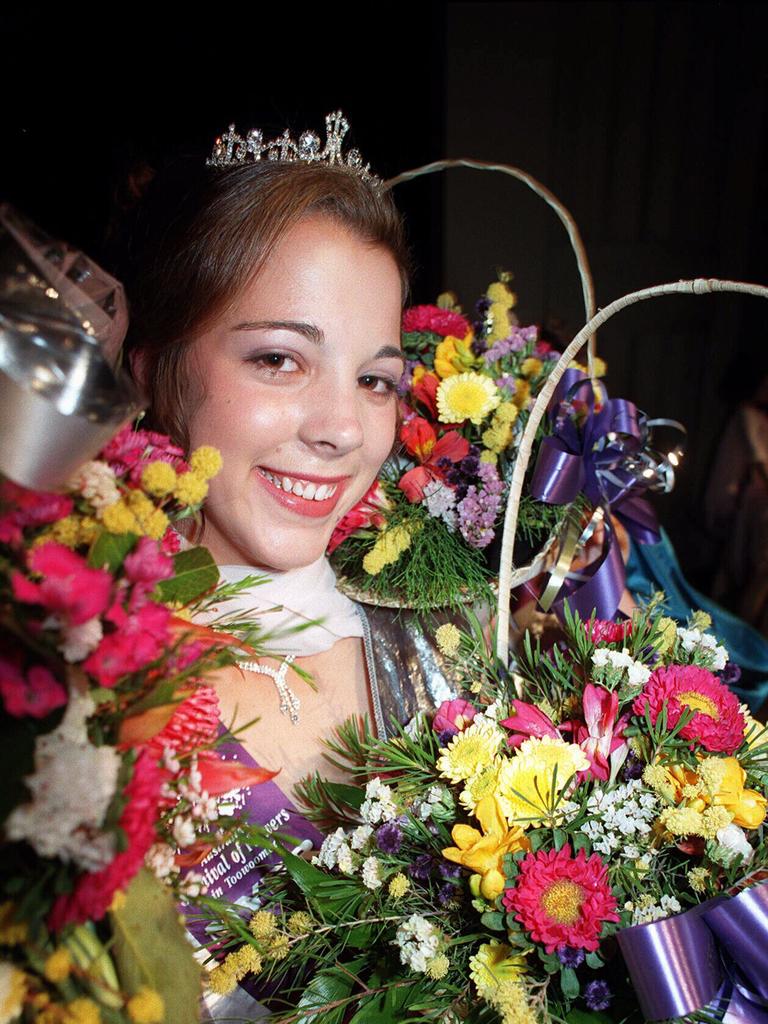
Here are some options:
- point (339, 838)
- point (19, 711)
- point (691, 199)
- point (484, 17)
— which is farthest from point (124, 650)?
point (691, 199)

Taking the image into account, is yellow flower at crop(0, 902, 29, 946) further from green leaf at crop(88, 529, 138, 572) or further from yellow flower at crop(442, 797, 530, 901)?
yellow flower at crop(442, 797, 530, 901)

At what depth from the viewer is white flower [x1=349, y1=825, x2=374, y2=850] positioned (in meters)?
1.01

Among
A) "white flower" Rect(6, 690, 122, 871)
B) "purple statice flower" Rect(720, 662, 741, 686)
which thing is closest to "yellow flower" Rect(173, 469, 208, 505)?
"white flower" Rect(6, 690, 122, 871)

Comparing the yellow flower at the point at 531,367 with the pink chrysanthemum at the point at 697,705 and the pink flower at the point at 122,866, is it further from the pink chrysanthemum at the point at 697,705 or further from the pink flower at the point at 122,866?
the pink flower at the point at 122,866

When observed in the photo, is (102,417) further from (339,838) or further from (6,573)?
(339,838)

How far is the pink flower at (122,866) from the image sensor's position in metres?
0.62

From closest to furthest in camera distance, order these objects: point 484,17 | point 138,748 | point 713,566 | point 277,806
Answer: point 138,748 → point 277,806 → point 484,17 → point 713,566

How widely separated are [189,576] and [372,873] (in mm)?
409

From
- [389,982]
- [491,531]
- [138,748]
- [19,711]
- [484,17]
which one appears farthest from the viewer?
[484,17]

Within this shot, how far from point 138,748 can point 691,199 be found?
12.3ft

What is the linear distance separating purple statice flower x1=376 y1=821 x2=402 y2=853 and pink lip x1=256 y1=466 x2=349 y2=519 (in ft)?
1.33

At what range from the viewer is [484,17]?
10.2 ft

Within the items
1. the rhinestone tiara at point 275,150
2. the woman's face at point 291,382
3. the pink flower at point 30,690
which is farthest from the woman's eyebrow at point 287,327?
the pink flower at point 30,690

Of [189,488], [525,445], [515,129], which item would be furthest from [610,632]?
[515,129]
